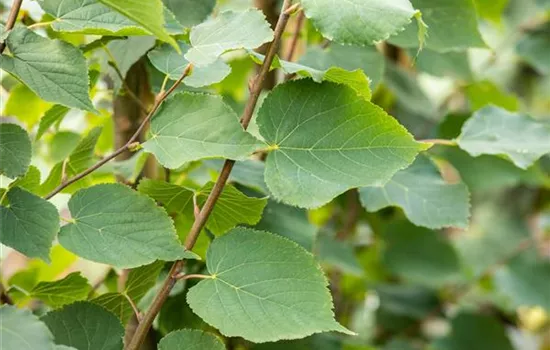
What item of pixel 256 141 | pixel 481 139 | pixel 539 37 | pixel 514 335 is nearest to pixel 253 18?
pixel 256 141

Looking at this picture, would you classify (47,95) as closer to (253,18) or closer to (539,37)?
(253,18)

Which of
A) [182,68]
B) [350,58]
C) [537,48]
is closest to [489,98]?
[537,48]

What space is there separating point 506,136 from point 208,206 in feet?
0.96

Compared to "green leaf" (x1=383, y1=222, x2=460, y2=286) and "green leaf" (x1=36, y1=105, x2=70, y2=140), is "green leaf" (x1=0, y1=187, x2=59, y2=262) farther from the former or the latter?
"green leaf" (x1=383, y1=222, x2=460, y2=286)

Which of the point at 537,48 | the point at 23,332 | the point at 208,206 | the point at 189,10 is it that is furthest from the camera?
the point at 537,48

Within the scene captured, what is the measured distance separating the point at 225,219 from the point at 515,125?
0.28m

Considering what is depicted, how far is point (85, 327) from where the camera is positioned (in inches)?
16.7

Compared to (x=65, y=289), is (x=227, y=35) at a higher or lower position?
higher

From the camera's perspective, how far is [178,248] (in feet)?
1.35

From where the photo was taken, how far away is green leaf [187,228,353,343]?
0.39m

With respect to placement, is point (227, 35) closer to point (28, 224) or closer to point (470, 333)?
point (28, 224)

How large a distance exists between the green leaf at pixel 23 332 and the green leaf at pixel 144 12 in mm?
150

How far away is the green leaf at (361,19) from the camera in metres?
0.39

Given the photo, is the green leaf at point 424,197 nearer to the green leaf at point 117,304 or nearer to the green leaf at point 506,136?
the green leaf at point 506,136
